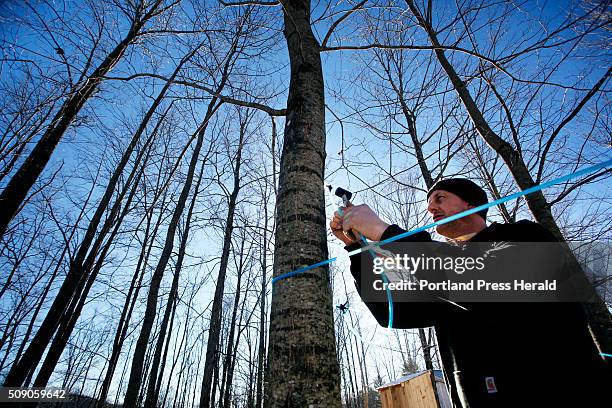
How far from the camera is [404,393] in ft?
22.2

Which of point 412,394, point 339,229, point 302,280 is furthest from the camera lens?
point 412,394

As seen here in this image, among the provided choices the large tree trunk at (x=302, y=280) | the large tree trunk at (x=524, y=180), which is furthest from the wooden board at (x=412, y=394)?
the large tree trunk at (x=302, y=280)

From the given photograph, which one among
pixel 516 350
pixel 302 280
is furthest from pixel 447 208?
pixel 302 280

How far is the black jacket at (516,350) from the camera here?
87 cm

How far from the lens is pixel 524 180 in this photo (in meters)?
3.58

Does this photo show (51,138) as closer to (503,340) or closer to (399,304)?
(399,304)

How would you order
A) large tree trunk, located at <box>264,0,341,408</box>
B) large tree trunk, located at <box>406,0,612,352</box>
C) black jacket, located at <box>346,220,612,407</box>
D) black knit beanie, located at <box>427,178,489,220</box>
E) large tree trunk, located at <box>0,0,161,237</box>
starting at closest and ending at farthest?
black jacket, located at <box>346,220,612,407</box> < large tree trunk, located at <box>264,0,341,408</box> < black knit beanie, located at <box>427,178,489,220</box> < large tree trunk, located at <box>406,0,612,352</box> < large tree trunk, located at <box>0,0,161,237</box>

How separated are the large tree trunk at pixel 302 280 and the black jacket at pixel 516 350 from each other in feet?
1.24

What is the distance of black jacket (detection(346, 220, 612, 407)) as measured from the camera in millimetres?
873

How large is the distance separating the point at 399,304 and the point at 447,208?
0.65 meters

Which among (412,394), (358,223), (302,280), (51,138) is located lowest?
(412,394)

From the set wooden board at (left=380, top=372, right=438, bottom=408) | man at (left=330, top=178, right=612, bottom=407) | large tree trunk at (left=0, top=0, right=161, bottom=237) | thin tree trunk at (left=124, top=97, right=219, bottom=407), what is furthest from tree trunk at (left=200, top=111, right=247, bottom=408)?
man at (left=330, top=178, right=612, bottom=407)

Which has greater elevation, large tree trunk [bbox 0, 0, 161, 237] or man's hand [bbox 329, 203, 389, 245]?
large tree trunk [bbox 0, 0, 161, 237]

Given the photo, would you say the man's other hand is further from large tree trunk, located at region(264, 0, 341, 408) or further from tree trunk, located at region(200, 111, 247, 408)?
tree trunk, located at region(200, 111, 247, 408)
